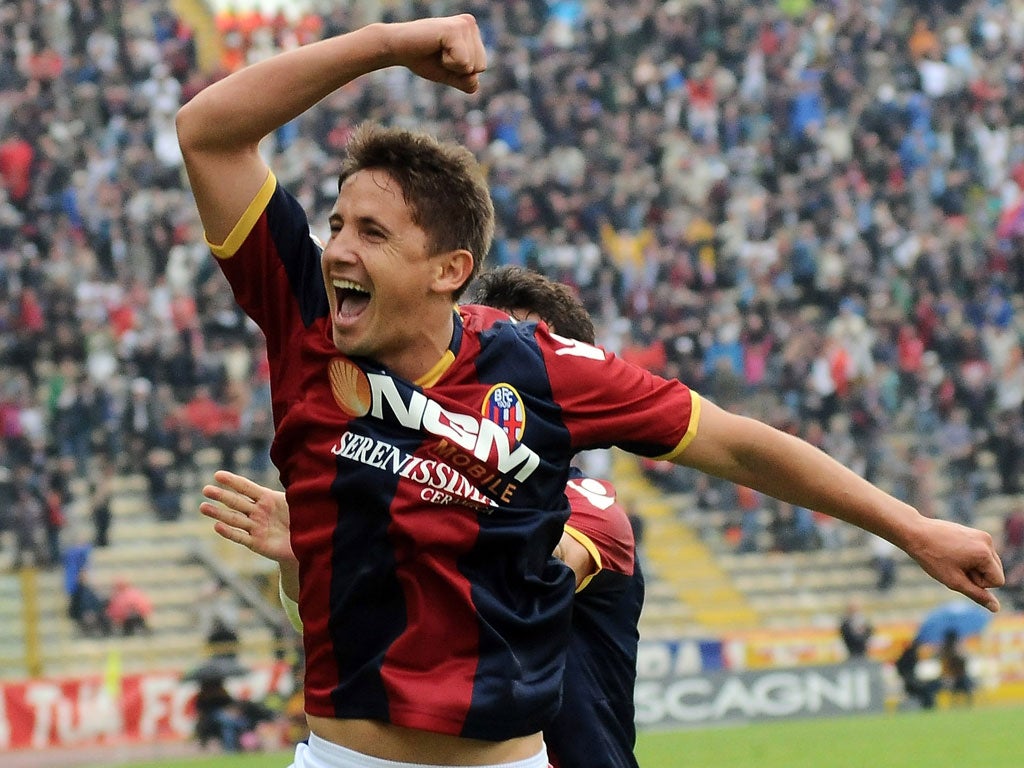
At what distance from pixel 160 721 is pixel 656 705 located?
4.57m

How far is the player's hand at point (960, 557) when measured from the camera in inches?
145

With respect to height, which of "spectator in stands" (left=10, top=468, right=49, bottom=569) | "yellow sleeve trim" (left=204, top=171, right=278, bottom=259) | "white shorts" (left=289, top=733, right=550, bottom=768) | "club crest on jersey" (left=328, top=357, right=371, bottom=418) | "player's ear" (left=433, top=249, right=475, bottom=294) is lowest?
"white shorts" (left=289, top=733, right=550, bottom=768)

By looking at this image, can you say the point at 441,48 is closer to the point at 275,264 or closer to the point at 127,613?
the point at 275,264

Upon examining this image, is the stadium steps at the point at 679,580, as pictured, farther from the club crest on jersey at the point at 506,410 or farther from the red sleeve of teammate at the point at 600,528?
the club crest on jersey at the point at 506,410

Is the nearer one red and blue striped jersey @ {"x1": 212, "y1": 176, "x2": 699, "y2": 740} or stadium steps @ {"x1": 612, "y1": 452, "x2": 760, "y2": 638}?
red and blue striped jersey @ {"x1": 212, "y1": 176, "x2": 699, "y2": 740}

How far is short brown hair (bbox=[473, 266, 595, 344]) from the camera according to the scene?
473 cm

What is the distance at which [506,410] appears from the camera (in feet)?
12.1

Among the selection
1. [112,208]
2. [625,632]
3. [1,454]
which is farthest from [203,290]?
[625,632]

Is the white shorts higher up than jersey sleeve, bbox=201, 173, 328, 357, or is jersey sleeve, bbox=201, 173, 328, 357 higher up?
jersey sleeve, bbox=201, 173, 328, 357

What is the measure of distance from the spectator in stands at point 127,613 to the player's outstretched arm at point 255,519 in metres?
13.3

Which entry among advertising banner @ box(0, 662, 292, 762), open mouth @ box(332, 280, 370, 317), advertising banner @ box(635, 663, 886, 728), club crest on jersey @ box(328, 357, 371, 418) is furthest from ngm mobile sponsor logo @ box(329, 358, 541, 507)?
advertising banner @ box(635, 663, 886, 728)

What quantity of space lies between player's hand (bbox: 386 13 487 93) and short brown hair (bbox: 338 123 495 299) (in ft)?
0.83

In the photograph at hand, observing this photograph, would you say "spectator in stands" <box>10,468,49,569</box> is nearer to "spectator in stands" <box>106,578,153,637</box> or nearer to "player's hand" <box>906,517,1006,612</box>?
"spectator in stands" <box>106,578,153,637</box>

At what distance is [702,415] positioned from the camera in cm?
381
